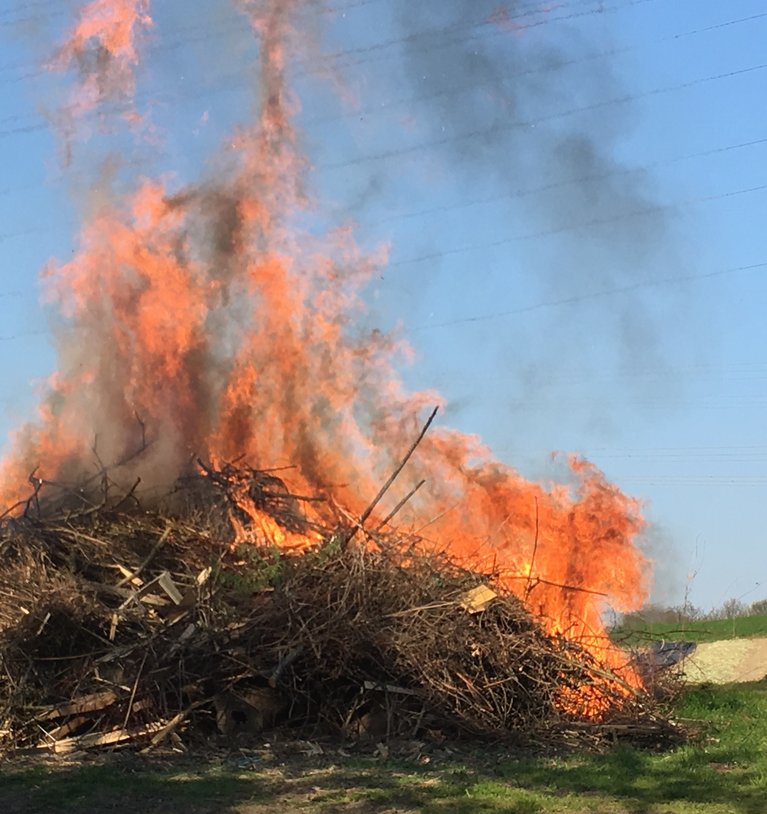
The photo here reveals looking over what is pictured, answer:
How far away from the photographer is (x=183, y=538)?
42.5 feet

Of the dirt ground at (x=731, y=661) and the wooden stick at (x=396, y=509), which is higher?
the wooden stick at (x=396, y=509)

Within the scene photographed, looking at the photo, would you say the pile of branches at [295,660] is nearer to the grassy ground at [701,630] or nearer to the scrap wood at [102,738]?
the scrap wood at [102,738]

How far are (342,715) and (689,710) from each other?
506 cm

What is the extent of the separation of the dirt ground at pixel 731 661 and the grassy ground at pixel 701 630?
0.51 meters

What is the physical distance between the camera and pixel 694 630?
16125 millimetres

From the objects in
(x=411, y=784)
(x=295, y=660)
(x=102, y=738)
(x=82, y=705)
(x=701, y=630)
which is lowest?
(x=411, y=784)

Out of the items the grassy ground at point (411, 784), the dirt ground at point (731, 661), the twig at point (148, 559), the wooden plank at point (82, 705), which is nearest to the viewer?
the grassy ground at point (411, 784)

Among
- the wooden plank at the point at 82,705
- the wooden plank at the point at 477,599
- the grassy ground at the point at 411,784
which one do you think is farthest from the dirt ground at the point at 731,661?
the wooden plank at the point at 82,705

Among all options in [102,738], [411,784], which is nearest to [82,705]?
[102,738]

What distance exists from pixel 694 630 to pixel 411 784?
896cm

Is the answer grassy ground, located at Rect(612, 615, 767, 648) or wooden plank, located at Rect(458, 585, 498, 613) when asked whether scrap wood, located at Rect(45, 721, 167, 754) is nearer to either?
wooden plank, located at Rect(458, 585, 498, 613)

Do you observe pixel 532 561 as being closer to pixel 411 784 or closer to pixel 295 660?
pixel 295 660

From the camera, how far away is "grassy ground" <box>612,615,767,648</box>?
13.6 meters

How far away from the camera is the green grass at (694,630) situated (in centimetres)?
1359
